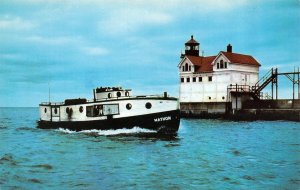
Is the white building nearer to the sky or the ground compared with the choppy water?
nearer to the sky

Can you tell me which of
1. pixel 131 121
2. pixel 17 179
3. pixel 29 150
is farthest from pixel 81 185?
pixel 131 121

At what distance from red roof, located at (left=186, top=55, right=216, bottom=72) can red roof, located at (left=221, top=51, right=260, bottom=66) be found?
3585 mm

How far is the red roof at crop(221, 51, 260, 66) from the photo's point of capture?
67.7m

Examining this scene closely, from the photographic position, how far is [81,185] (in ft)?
54.5

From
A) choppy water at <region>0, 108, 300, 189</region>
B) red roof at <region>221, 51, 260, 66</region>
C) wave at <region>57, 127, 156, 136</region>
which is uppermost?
red roof at <region>221, 51, 260, 66</region>

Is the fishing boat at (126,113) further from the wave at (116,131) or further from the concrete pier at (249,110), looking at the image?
the concrete pier at (249,110)

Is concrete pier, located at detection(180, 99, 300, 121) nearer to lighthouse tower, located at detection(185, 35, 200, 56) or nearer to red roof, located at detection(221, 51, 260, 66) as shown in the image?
red roof, located at detection(221, 51, 260, 66)

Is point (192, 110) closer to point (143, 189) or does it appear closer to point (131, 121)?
point (131, 121)

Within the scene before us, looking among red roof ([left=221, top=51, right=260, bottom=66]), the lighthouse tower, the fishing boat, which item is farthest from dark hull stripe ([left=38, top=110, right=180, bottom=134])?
the lighthouse tower

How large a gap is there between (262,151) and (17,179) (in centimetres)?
1604

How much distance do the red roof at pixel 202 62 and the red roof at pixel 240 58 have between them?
3585mm

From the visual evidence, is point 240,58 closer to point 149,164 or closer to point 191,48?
point 191,48

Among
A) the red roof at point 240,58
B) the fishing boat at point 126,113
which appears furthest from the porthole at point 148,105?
the red roof at point 240,58

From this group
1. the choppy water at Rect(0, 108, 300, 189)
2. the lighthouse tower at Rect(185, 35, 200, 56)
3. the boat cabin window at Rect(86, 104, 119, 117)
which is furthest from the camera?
the lighthouse tower at Rect(185, 35, 200, 56)
